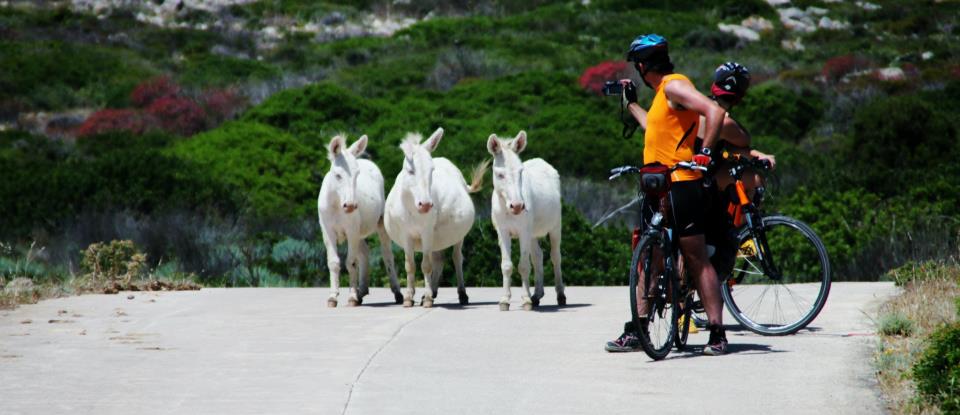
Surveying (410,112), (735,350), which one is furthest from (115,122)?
(735,350)

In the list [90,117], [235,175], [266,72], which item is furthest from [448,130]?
[266,72]

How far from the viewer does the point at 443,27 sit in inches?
2468

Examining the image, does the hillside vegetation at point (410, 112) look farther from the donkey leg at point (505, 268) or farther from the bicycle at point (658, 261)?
the bicycle at point (658, 261)

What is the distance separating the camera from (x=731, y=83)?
10453 millimetres

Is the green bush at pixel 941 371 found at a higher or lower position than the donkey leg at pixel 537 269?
lower

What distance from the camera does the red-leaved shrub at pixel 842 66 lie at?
48.0 m

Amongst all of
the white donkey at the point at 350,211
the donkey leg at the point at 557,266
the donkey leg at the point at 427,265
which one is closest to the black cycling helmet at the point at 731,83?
the donkey leg at the point at 557,266

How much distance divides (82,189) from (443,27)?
40161 millimetres

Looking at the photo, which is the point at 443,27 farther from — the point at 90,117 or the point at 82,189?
the point at 82,189

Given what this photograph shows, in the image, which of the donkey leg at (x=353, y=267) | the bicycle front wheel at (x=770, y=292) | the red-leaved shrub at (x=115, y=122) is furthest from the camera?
the red-leaved shrub at (x=115, y=122)

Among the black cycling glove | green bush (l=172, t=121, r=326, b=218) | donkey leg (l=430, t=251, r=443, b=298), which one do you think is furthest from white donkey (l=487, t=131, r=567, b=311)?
green bush (l=172, t=121, r=326, b=218)

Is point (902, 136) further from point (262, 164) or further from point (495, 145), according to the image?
point (495, 145)

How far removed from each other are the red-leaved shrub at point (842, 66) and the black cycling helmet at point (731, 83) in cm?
3802

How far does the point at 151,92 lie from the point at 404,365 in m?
38.3
